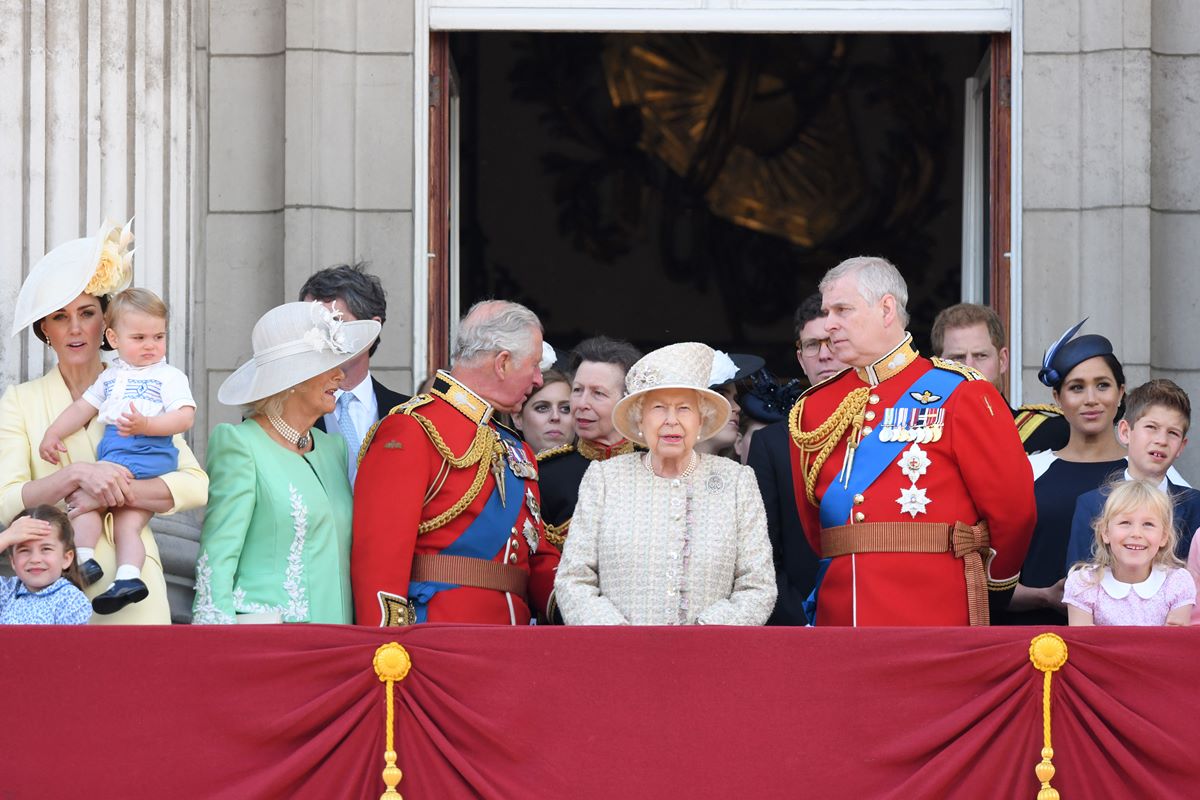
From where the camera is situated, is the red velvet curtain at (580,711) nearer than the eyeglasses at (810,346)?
Yes

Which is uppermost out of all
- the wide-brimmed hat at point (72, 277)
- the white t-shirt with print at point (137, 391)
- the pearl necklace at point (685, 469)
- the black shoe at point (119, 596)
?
the wide-brimmed hat at point (72, 277)

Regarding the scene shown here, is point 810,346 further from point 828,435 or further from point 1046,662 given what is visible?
point 1046,662

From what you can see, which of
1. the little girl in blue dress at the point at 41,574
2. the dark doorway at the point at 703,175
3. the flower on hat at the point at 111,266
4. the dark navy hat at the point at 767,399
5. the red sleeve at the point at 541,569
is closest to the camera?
the little girl in blue dress at the point at 41,574

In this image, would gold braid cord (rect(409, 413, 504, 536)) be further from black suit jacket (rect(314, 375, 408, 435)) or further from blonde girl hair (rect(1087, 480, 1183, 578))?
blonde girl hair (rect(1087, 480, 1183, 578))

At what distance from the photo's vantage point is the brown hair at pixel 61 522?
4.95 metres

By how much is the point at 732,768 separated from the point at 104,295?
2.20 m

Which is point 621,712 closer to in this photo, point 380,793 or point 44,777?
point 380,793

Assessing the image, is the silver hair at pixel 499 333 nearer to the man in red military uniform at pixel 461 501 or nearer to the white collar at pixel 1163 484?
the man in red military uniform at pixel 461 501

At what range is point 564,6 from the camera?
814cm

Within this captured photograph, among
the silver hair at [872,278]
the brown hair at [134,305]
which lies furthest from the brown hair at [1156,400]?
the brown hair at [134,305]

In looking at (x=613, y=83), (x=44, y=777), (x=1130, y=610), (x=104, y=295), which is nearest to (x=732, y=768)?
(x=1130, y=610)

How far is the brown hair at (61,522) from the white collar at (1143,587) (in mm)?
2649

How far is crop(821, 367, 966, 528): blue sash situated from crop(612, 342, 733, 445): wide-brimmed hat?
14.8 inches

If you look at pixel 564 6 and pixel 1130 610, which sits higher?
pixel 564 6
